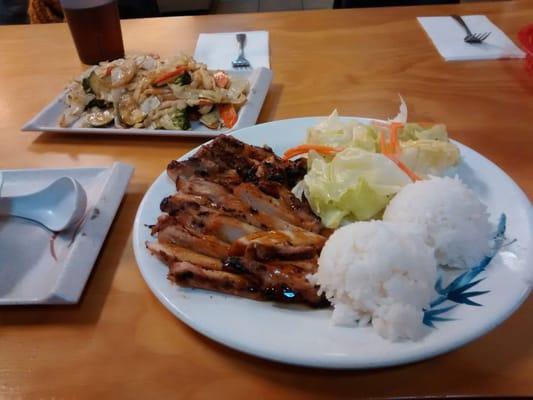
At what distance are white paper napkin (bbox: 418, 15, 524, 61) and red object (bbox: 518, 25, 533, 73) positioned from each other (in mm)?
40

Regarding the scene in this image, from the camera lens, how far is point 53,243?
1138 mm

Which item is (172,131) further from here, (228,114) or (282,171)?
(282,171)

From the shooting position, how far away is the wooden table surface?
2.85 ft

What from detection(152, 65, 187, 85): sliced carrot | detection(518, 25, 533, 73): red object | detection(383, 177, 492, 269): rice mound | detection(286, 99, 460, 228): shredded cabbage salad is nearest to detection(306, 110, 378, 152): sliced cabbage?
detection(286, 99, 460, 228): shredded cabbage salad

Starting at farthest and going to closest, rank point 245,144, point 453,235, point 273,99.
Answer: point 273,99 < point 245,144 < point 453,235

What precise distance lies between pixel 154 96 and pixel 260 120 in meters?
0.39

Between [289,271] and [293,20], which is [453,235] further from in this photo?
[293,20]

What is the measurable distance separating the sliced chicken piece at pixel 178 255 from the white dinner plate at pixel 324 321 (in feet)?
0.07

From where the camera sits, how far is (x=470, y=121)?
5.42 ft

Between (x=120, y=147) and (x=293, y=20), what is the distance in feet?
4.37

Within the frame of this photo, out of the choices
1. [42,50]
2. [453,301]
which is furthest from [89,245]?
[42,50]

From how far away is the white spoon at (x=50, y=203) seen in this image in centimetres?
118

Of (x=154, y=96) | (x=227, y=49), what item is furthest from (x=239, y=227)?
(x=227, y=49)

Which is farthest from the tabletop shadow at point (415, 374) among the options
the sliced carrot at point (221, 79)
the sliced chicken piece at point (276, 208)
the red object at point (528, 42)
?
the red object at point (528, 42)
